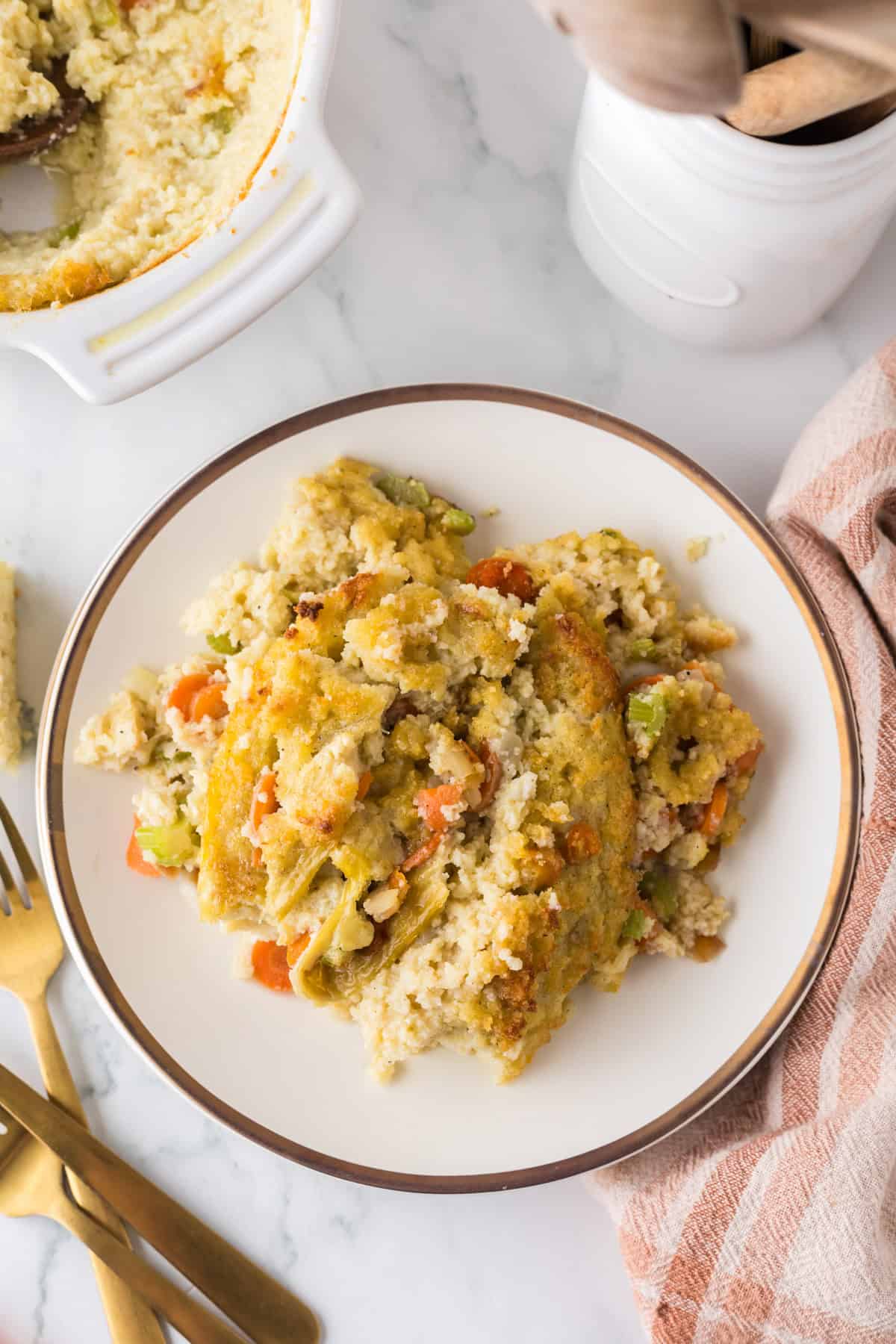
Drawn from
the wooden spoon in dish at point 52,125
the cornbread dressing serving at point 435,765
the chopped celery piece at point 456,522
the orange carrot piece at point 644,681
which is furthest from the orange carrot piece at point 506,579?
the wooden spoon in dish at point 52,125

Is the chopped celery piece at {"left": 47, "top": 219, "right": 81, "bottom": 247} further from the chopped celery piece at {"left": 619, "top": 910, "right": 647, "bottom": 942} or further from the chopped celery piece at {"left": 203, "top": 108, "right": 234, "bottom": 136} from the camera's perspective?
the chopped celery piece at {"left": 619, "top": 910, "right": 647, "bottom": 942}

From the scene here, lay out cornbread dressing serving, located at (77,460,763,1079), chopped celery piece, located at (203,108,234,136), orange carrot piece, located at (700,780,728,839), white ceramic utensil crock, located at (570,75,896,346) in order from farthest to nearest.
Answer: chopped celery piece, located at (203,108,234,136) → orange carrot piece, located at (700,780,728,839) → cornbread dressing serving, located at (77,460,763,1079) → white ceramic utensil crock, located at (570,75,896,346)

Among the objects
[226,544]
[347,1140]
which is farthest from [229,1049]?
[226,544]

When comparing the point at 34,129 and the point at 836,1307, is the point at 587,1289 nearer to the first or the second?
the point at 836,1307

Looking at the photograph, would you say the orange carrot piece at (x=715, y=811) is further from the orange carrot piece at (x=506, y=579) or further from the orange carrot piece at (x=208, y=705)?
the orange carrot piece at (x=208, y=705)

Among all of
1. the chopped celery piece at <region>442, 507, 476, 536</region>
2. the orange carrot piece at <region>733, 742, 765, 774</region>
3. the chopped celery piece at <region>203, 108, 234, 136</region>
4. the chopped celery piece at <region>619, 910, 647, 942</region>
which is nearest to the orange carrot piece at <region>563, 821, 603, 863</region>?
the chopped celery piece at <region>619, 910, 647, 942</region>

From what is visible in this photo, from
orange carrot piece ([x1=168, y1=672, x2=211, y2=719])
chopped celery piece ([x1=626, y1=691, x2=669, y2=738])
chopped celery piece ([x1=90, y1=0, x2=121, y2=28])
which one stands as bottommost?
chopped celery piece ([x1=626, y1=691, x2=669, y2=738])

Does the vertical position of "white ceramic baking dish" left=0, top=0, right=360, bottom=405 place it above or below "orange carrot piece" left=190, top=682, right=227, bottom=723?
above
